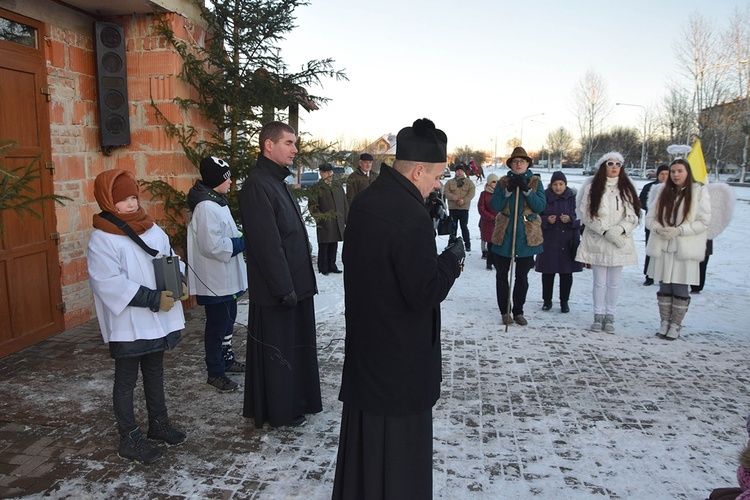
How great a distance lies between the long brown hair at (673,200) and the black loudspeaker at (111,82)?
6.31 m

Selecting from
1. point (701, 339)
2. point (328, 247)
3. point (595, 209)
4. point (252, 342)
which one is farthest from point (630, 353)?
point (328, 247)

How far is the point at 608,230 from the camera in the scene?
251 inches

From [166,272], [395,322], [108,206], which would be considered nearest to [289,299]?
[166,272]

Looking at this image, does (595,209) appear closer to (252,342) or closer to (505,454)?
(505,454)

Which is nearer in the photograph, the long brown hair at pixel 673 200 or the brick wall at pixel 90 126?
the brick wall at pixel 90 126

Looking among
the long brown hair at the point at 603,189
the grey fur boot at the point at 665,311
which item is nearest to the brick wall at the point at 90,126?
the long brown hair at the point at 603,189

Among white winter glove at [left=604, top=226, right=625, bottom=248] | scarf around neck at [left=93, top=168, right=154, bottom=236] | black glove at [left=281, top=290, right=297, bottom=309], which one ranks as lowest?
black glove at [left=281, top=290, right=297, bottom=309]

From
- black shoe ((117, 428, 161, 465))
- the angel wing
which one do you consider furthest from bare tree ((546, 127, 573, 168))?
black shoe ((117, 428, 161, 465))

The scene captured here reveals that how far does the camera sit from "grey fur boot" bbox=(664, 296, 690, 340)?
6184 millimetres

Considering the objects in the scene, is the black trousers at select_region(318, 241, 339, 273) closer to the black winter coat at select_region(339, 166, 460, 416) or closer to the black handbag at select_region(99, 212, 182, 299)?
the black handbag at select_region(99, 212, 182, 299)

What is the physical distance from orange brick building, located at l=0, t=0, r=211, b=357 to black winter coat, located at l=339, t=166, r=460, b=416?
4.16 metres

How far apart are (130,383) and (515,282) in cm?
465

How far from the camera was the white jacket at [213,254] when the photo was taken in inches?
177

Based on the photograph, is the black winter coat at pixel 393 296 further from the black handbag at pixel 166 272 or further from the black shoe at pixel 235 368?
the black shoe at pixel 235 368
